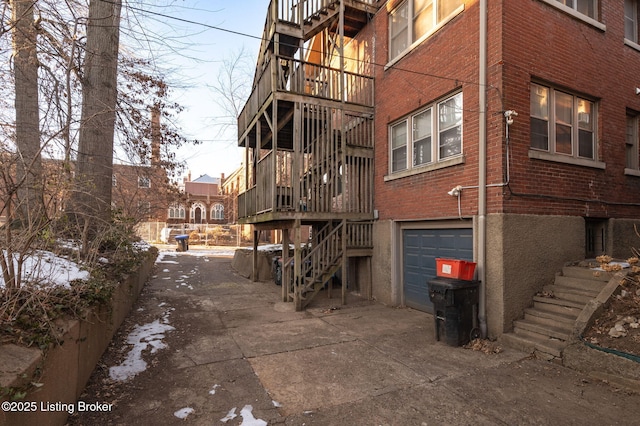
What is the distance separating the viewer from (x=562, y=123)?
22.1ft

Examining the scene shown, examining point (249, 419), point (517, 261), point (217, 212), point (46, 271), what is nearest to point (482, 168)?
point (517, 261)

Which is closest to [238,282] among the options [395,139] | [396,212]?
[396,212]

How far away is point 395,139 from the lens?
28.9 feet

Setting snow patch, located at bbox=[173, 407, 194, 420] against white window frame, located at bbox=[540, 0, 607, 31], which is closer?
snow patch, located at bbox=[173, 407, 194, 420]

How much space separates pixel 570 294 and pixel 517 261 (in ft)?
3.26

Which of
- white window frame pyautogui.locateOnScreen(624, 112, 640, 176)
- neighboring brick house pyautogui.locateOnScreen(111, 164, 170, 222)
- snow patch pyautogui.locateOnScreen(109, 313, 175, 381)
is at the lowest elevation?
snow patch pyautogui.locateOnScreen(109, 313, 175, 381)

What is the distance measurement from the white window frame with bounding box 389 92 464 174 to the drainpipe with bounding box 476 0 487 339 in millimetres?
594

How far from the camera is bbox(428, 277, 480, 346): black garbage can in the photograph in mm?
5570

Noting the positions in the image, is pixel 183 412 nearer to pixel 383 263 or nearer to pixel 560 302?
pixel 560 302

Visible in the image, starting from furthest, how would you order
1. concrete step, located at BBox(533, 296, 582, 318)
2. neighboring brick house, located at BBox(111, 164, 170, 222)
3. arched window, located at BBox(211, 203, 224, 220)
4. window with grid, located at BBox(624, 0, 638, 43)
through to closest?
arched window, located at BBox(211, 203, 224, 220)
neighboring brick house, located at BBox(111, 164, 170, 222)
window with grid, located at BBox(624, 0, 638, 43)
concrete step, located at BBox(533, 296, 582, 318)

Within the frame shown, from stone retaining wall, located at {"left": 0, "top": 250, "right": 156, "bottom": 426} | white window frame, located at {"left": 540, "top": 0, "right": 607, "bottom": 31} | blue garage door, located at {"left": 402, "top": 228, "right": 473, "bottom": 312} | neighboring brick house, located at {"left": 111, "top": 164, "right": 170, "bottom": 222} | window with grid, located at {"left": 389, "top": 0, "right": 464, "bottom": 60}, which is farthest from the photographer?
neighboring brick house, located at {"left": 111, "top": 164, "right": 170, "bottom": 222}

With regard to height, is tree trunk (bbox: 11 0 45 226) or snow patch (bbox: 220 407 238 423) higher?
tree trunk (bbox: 11 0 45 226)

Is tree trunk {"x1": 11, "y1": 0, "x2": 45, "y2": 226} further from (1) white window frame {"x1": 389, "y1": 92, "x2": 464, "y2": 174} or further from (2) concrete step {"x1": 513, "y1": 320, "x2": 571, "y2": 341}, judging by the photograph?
(2) concrete step {"x1": 513, "y1": 320, "x2": 571, "y2": 341}

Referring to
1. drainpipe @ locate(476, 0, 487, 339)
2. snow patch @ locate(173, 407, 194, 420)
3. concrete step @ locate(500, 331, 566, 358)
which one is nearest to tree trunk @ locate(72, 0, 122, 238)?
snow patch @ locate(173, 407, 194, 420)
